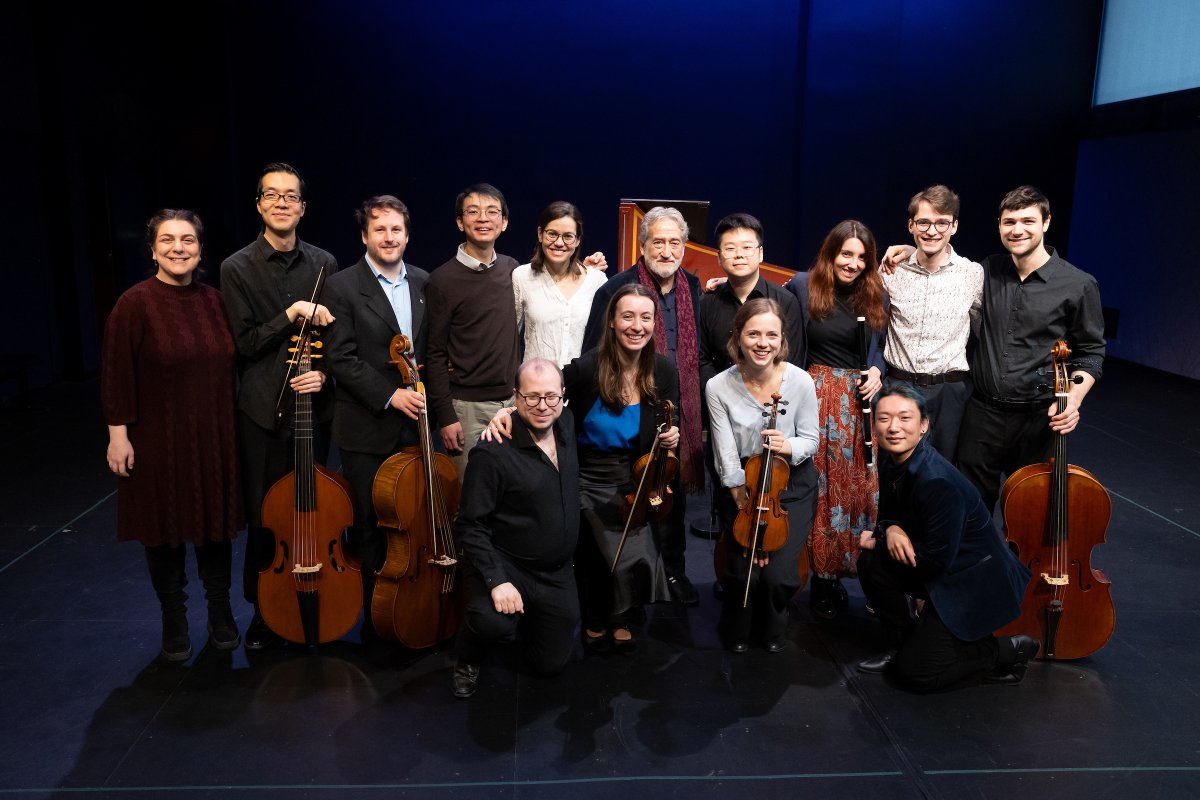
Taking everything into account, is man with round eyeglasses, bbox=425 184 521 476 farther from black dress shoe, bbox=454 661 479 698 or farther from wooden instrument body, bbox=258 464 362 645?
black dress shoe, bbox=454 661 479 698

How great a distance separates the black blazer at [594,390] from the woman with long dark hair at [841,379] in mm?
553

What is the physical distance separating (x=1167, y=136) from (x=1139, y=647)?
6.15 m

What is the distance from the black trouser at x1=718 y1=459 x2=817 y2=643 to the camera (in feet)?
9.34

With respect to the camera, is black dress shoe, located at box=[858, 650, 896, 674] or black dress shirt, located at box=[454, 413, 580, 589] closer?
black dress shirt, located at box=[454, 413, 580, 589]

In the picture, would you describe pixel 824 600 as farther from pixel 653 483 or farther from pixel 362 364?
pixel 362 364

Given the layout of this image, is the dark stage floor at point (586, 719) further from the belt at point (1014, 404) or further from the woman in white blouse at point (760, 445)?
the belt at point (1014, 404)

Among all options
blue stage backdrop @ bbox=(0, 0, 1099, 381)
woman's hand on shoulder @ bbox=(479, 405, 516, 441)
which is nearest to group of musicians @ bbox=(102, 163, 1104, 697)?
woman's hand on shoulder @ bbox=(479, 405, 516, 441)

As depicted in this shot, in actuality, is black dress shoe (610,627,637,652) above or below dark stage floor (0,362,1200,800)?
above

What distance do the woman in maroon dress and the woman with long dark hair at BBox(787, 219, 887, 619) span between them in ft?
6.02

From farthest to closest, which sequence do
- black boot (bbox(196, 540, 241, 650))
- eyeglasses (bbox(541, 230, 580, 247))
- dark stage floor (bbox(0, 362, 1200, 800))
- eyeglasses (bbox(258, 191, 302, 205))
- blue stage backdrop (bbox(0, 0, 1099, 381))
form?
blue stage backdrop (bbox(0, 0, 1099, 381)) → eyeglasses (bbox(541, 230, 580, 247)) → black boot (bbox(196, 540, 241, 650)) → eyeglasses (bbox(258, 191, 302, 205)) → dark stage floor (bbox(0, 362, 1200, 800))

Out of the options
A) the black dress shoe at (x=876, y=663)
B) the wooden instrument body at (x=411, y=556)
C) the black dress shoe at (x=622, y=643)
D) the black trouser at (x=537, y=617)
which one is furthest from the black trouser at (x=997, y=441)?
the wooden instrument body at (x=411, y=556)

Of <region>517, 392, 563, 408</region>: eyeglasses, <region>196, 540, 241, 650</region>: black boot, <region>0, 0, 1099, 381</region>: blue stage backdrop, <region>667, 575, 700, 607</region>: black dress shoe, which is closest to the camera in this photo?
<region>517, 392, 563, 408</region>: eyeglasses

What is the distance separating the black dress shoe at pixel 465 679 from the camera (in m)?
2.62

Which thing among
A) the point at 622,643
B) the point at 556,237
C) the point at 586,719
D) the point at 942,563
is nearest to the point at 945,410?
the point at 942,563
